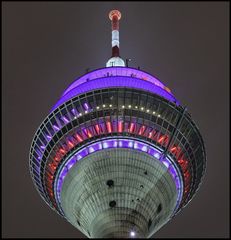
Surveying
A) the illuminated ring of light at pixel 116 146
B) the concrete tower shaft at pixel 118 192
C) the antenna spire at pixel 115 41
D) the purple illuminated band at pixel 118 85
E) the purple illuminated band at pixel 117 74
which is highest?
the antenna spire at pixel 115 41

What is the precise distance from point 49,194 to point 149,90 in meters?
16.0

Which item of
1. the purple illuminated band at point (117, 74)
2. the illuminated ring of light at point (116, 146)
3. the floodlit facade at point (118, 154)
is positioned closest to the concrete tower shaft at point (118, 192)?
the floodlit facade at point (118, 154)

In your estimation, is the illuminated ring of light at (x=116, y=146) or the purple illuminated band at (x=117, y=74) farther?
the purple illuminated band at (x=117, y=74)

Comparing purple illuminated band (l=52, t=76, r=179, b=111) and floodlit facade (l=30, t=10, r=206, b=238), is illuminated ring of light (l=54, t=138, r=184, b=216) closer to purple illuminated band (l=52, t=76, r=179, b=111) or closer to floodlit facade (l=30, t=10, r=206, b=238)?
A: floodlit facade (l=30, t=10, r=206, b=238)

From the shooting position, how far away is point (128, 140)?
69375mm

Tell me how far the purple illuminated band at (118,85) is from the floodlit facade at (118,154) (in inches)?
4.8

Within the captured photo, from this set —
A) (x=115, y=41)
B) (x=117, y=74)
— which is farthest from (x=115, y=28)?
(x=117, y=74)

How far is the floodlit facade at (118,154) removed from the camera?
68438 millimetres

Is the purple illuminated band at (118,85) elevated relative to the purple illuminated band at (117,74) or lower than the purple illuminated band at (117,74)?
lower

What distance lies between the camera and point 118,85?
71.1 meters

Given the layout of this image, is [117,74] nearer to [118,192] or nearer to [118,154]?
[118,154]

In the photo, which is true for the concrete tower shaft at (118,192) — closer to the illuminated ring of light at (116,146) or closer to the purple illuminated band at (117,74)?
the illuminated ring of light at (116,146)

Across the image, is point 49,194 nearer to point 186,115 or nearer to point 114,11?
point 186,115

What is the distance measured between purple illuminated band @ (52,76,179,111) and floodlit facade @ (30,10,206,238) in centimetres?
12
